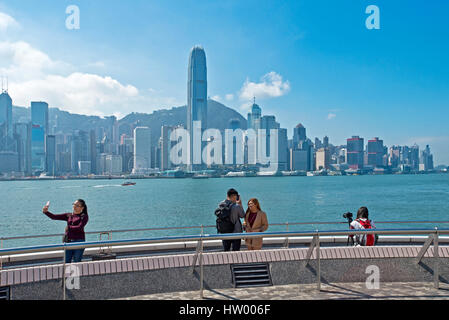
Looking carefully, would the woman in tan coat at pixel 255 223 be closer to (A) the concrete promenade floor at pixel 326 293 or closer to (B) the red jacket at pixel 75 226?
(A) the concrete promenade floor at pixel 326 293

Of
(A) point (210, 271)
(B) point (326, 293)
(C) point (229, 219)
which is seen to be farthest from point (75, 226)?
(B) point (326, 293)

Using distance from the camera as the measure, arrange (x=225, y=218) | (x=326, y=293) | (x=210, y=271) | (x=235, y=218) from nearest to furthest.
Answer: (x=326, y=293)
(x=210, y=271)
(x=235, y=218)
(x=225, y=218)

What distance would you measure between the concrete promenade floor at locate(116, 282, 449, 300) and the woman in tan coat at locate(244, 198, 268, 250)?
1088mm

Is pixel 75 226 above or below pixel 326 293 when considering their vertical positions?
above

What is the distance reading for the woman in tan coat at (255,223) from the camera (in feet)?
24.0

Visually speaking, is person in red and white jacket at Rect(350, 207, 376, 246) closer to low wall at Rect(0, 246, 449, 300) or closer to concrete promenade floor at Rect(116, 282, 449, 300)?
low wall at Rect(0, 246, 449, 300)

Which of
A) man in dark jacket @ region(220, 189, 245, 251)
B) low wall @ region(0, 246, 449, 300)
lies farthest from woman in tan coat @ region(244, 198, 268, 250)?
low wall @ region(0, 246, 449, 300)

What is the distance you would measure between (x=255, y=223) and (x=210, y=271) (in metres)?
1.39

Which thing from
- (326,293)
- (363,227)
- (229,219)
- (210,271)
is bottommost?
(326,293)

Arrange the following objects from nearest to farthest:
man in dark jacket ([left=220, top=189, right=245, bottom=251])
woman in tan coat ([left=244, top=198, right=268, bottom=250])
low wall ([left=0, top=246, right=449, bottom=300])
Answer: low wall ([left=0, top=246, right=449, bottom=300])
woman in tan coat ([left=244, top=198, right=268, bottom=250])
man in dark jacket ([left=220, top=189, right=245, bottom=251])

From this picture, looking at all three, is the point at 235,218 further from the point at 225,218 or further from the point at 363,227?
the point at 363,227

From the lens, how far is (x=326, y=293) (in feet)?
19.9

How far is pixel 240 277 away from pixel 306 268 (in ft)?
3.76

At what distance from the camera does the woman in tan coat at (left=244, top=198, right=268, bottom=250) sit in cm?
731
